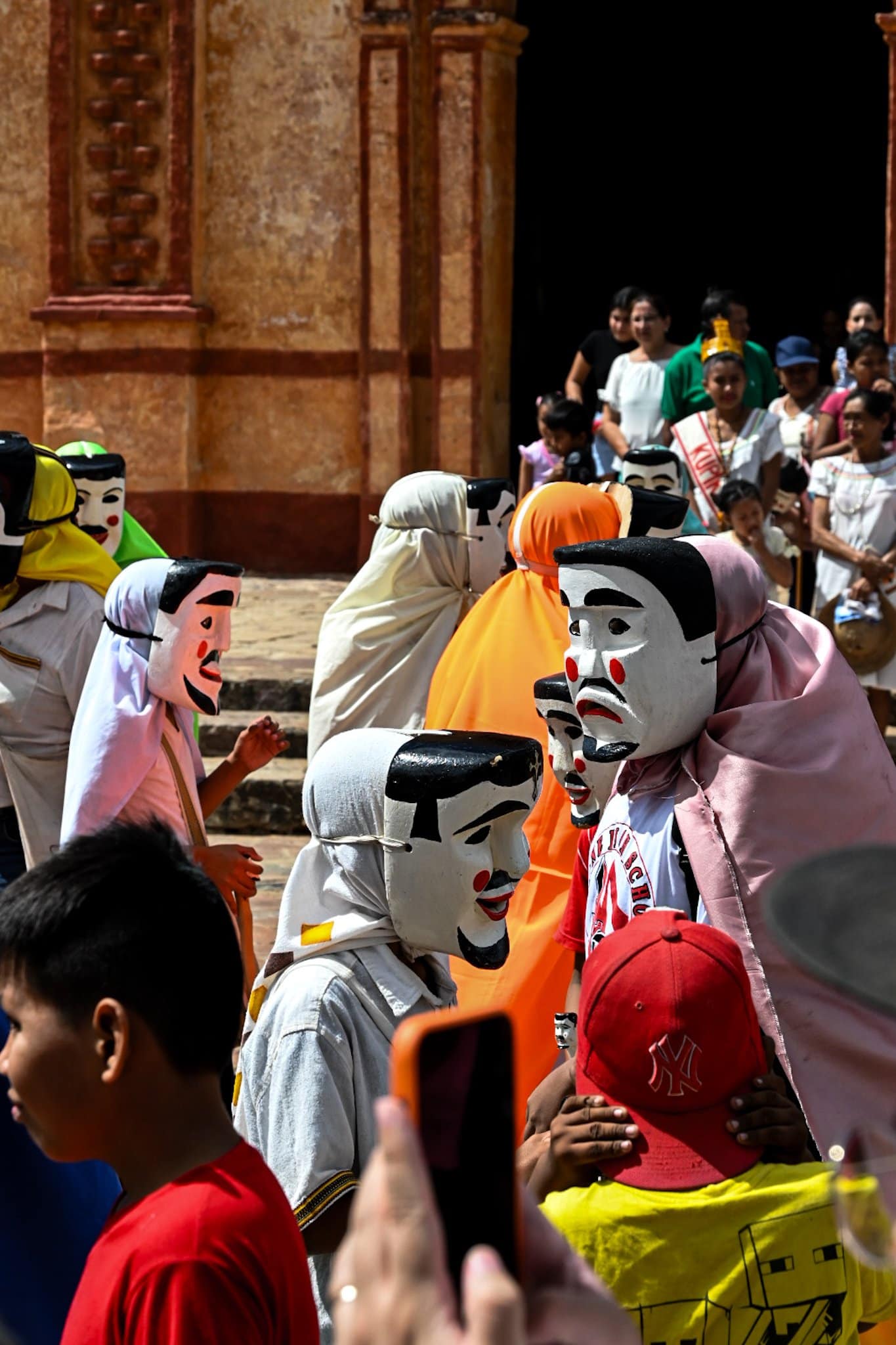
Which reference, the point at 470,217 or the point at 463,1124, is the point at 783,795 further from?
the point at 470,217

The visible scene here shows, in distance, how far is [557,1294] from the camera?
1.25m

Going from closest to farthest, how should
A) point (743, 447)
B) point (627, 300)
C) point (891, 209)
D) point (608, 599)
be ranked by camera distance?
1. point (608, 599)
2. point (743, 447)
3. point (627, 300)
4. point (891, 209)

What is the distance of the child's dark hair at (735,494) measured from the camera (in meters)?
8.27

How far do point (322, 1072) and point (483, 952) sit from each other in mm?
420

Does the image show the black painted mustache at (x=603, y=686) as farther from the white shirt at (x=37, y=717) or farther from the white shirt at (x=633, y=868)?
the white shirt at (x=37, y=717)

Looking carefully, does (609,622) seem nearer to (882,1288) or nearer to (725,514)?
(882,1288)

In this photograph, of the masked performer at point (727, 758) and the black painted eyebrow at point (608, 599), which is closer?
the masked performer at point (727, 758)

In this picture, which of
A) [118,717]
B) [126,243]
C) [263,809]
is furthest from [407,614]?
[126,243]

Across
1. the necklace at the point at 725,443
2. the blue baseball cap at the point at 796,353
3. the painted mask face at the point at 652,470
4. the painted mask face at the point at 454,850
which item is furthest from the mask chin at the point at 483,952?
the blue baseball cap at the point at 796,353

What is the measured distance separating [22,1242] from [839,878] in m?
1.37

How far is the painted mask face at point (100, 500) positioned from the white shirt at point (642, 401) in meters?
3.88

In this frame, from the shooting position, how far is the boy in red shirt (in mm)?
1905

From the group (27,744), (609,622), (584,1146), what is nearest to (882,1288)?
(584,1146)

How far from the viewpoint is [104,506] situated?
7109 millimetres
